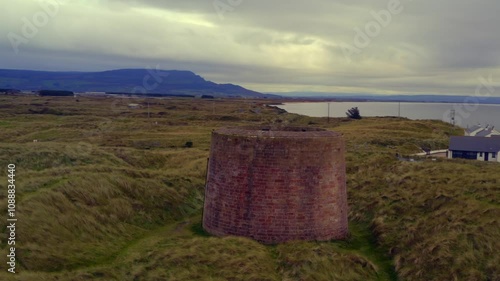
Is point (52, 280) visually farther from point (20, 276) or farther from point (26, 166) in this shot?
point (26, 166)

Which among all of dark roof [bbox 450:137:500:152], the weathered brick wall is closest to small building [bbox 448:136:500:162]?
dark roof [bbox 450:137:500:152]

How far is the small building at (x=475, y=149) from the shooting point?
4422cm

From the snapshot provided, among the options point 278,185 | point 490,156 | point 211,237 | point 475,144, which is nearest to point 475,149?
point 475,144

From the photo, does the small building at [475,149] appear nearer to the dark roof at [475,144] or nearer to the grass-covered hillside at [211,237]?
the dark roof at [475,144]

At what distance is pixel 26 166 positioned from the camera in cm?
2578

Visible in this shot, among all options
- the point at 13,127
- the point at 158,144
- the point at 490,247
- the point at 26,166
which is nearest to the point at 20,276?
the point at 490,247

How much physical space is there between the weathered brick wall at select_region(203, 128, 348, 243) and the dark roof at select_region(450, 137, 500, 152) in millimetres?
34720

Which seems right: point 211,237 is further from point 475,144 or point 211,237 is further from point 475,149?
point 475,144

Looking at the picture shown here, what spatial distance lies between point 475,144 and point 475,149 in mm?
830

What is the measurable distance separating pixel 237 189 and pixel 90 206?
18.6 feet

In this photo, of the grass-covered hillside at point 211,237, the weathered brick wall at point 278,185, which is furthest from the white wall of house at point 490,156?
the weathered brick wall at point 278,185

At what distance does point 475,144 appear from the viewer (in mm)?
45562

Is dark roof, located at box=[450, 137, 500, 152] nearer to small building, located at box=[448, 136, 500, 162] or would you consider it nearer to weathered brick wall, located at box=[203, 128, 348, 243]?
small building, located at box=[448, 136, 500, 162]

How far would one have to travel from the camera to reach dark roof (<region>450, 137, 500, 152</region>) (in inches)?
1757
